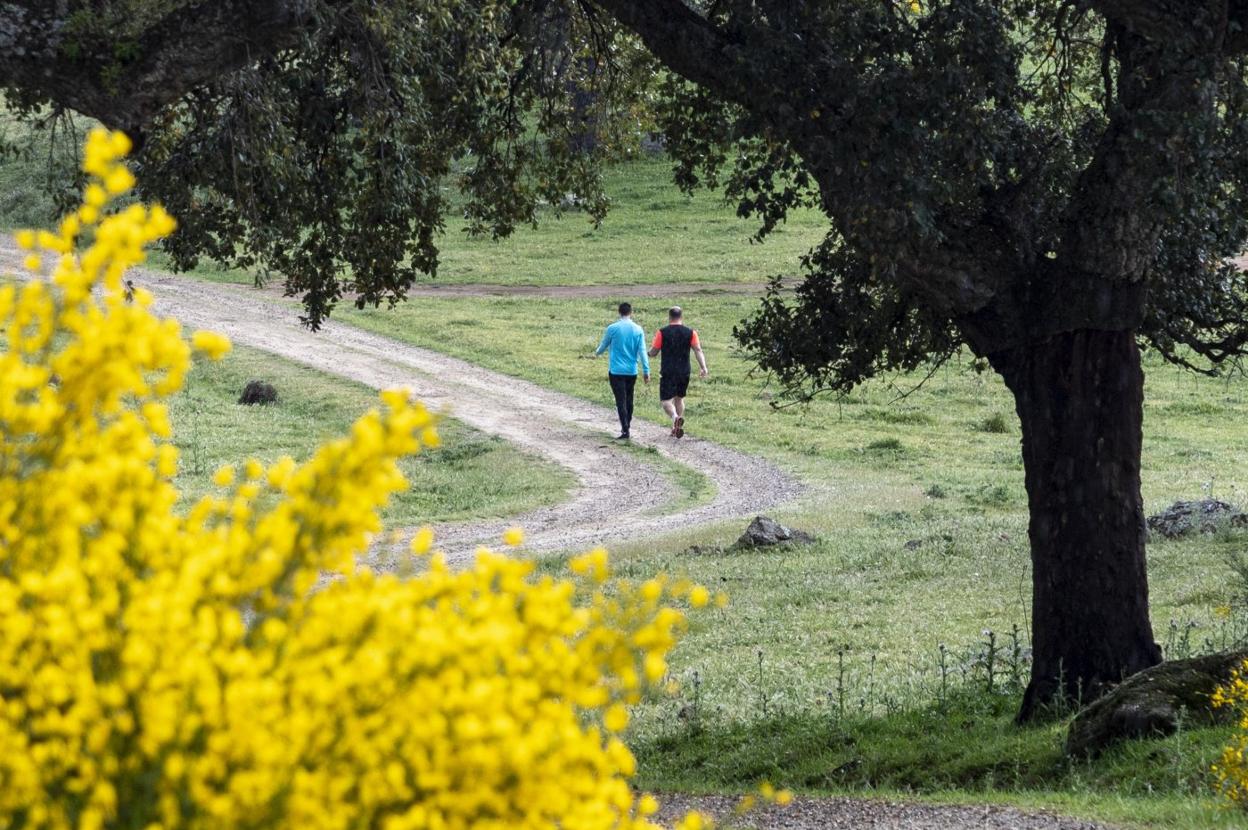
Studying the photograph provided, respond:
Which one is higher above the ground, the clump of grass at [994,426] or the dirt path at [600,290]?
the dirt path at [600,290]

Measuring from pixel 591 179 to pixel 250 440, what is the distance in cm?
1353

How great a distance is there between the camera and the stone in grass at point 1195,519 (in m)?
18.3

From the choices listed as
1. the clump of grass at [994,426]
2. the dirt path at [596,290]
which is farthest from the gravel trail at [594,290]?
the clump of grass at [994,426]

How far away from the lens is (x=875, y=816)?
25.0ft

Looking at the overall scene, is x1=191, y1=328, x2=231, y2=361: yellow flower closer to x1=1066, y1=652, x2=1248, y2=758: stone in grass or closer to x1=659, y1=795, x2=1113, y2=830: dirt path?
x1=659, y1=795, x2=1113, y2=830: dirt path

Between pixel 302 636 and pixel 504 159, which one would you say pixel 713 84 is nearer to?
pixel 504 159

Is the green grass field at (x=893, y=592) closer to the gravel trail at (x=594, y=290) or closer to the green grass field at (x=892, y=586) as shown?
the green grass field at (x=892, y=586)

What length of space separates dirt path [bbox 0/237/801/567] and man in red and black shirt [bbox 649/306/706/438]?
619mm

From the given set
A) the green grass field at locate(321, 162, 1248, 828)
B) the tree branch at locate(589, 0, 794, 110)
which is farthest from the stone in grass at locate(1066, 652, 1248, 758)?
the tree branch at locate(589, 0, 794, 110)

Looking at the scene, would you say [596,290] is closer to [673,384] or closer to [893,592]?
[673,384]

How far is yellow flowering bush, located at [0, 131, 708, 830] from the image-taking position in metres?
2.32

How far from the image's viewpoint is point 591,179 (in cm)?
1394

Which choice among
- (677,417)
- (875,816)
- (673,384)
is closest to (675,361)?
(673,384)

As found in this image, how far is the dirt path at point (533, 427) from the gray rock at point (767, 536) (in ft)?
5.30
